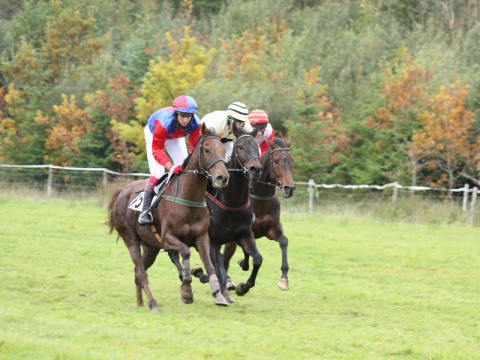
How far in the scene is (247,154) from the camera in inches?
405

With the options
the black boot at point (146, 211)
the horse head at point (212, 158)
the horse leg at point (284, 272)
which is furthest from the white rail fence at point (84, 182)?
the horse head at point (212, 158)

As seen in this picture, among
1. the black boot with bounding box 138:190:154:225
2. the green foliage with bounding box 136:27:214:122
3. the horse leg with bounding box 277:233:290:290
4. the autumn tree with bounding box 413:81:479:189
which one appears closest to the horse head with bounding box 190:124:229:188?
the black boot with bounding box 138:190:154:225

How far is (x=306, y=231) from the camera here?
20.8m

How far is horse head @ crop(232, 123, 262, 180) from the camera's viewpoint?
10.1 metres

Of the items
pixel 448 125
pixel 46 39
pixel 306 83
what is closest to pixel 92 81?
pixel 46 39

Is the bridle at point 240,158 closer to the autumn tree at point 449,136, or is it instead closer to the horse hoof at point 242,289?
the horse hoof at point 242,289

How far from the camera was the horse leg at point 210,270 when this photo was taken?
9797 mm

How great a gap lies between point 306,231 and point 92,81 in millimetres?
19279

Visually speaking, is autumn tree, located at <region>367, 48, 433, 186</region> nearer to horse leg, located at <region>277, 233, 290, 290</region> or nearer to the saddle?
horse leg, located at <region>277, 233, 290, 290</region>

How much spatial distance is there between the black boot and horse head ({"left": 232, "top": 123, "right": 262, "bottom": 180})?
106 centimetres

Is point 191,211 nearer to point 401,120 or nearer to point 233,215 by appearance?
point 233,215

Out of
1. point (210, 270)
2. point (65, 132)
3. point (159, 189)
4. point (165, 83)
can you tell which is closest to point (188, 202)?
point (159, 189)

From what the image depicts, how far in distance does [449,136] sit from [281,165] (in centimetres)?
1833

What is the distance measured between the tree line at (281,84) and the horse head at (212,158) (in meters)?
18.7
